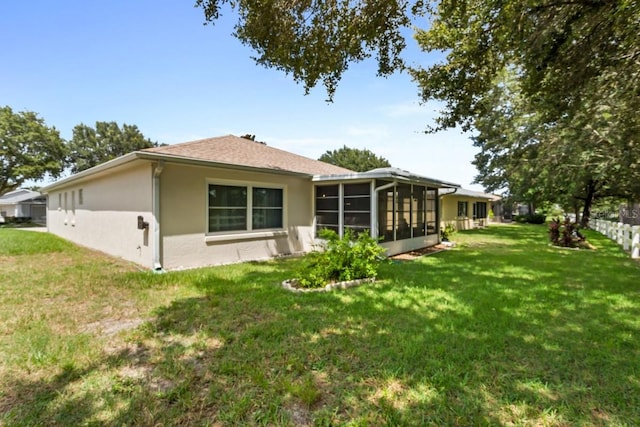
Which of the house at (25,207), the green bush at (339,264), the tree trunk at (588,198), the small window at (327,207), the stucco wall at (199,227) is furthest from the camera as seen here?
the house at (25,207)

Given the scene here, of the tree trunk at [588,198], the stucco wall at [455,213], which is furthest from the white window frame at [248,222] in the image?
the tree trunk at [588,198]

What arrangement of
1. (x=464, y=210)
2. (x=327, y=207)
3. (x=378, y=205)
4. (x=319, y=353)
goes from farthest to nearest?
(x=464, y=210)
(x=327, y=207)
(x=378, y=205)
(x=319, y=353)

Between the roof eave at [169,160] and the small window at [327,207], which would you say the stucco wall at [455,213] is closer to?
the small window at [327,207]

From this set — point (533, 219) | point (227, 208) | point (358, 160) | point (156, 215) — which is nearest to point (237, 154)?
point (227, 208)

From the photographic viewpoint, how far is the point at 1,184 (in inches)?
1057

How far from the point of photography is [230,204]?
826 centimetres

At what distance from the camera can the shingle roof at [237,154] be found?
7.60 metres

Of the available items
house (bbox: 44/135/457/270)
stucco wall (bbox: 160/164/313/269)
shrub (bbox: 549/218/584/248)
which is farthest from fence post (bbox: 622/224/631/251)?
Answer: stucco wall (bbox: 160/164/313/269)

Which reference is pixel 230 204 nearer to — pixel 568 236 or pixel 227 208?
pixel 227 208

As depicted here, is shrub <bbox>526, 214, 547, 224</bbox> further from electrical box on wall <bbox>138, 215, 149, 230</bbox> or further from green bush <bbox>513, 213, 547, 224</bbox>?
electrical box on wall <bbox>138, 215, 149, 230</bbox>

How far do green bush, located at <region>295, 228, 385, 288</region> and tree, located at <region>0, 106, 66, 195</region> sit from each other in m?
32.8

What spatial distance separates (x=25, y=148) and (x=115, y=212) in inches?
1110

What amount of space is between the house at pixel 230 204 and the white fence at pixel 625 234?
5.58m

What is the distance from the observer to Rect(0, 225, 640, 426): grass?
7.53 feet
